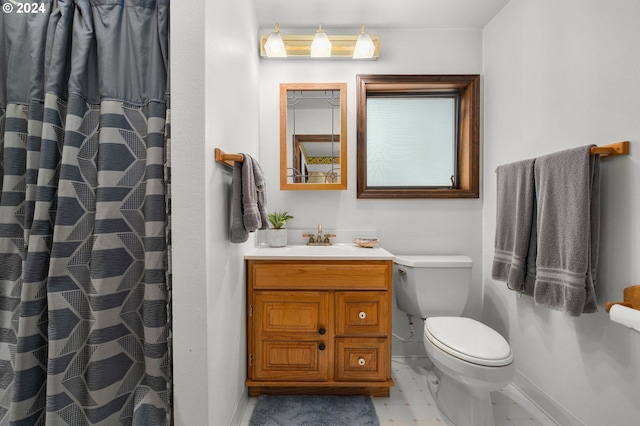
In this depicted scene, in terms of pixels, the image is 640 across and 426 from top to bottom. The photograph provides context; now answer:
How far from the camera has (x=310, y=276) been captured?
1.60 meters

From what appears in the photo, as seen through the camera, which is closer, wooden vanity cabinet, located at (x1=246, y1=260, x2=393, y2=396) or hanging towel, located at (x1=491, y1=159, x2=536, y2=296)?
hanging towel, located at (x1=491, y1=159, x2=536, y2=296)

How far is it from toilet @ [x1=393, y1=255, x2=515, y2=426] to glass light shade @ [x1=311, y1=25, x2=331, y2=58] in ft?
4.89

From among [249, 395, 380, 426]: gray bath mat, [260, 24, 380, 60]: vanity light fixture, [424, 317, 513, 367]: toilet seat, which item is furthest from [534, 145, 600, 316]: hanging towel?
[260, 24, 380, 60]: vanity light fixture

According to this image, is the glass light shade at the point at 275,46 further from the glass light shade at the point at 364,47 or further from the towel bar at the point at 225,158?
the towel bar at the point at 225,158

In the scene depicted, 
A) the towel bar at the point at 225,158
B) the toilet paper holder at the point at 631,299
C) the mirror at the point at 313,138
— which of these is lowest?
the toilet paper holder at the point at 631,299

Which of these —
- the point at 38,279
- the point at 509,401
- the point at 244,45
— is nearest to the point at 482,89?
the point at 244,45

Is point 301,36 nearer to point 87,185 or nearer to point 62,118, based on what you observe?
point 62,118

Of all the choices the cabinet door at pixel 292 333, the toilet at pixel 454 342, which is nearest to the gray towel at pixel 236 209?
the cabinet door at pixel 292 333

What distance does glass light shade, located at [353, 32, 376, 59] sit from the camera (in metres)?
1.88

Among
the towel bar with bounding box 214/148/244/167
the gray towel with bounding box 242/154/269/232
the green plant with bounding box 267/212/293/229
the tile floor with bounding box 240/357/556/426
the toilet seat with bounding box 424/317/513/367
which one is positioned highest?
the towel bar with bounding box 214/148/244/167

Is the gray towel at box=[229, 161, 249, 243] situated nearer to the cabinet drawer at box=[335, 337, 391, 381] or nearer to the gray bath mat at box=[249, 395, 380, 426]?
the cabinet drawer at box=[335, 337, 391, 381]

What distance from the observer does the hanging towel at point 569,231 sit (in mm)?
1187

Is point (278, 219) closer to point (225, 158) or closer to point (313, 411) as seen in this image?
point (225, 158)

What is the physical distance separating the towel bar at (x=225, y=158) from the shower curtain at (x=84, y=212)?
0.20 metres
